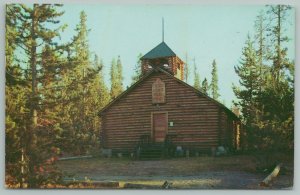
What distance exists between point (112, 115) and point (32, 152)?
3.85 ft

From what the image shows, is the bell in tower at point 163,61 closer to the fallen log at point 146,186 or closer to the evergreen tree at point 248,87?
the evergreen tree at point 248,87

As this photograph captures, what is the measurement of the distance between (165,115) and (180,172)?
30.6 inches

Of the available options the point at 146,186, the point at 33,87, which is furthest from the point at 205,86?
the point at 33,87

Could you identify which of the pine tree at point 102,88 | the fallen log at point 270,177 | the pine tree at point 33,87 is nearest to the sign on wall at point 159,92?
the pine tree at point 102,88

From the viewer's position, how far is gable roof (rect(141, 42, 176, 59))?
7336 millimetres

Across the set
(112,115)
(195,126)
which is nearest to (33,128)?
(112,115)

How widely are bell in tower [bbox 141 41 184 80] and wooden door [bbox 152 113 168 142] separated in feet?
1.88

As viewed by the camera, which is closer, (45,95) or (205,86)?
(205,86)

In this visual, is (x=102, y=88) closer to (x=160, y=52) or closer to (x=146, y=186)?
(x=160, y=52)

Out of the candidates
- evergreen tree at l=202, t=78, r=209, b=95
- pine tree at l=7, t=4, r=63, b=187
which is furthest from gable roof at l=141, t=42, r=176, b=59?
pine tree at l=7, t=4, r=63, b=187

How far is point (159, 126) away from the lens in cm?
740

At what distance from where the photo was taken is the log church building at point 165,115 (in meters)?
7.33

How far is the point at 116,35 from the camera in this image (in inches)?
291

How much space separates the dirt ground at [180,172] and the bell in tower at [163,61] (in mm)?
1186
